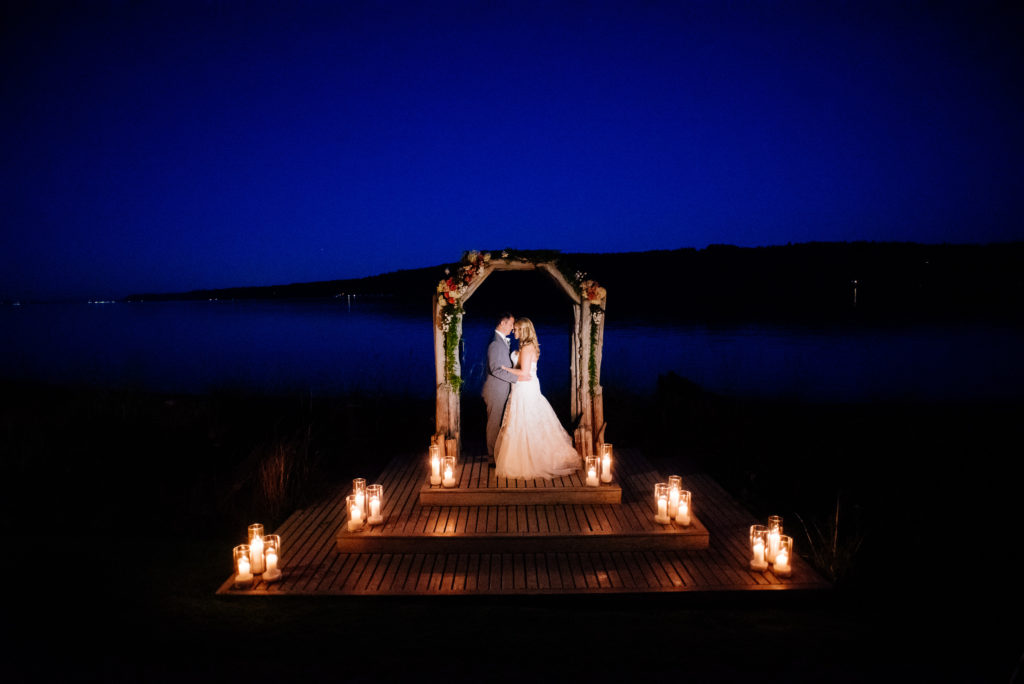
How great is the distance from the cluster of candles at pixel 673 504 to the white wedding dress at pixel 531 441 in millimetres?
1398

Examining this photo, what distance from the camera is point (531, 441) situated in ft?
24.3

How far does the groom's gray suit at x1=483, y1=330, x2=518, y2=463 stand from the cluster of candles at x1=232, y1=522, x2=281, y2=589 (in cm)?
313

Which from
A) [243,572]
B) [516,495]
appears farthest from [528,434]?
[243,572]

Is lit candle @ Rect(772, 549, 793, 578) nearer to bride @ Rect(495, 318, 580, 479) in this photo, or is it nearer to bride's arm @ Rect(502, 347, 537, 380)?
bride @ Rect(495, 318, 580, 479)

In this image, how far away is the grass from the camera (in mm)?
4273

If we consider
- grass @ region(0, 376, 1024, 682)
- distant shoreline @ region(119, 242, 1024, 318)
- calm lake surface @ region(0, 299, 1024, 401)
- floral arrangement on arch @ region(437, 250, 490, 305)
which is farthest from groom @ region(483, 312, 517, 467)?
distant shoreline @ region(119, 242, 1024, 318)

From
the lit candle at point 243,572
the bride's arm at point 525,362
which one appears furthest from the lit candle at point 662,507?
the lit candle at point 243,572

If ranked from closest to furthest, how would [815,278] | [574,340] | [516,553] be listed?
[516,553], [574,340], [815,278]

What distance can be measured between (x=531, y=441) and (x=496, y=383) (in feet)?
3.06

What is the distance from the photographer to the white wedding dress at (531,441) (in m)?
7.37

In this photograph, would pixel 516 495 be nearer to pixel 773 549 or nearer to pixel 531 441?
pixel 531 441

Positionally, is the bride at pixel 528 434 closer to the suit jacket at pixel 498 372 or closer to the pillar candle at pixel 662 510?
the suit jacket at pixel 498 372

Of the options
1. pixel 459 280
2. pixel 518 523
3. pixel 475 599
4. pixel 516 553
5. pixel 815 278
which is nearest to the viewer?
pixel 475 599

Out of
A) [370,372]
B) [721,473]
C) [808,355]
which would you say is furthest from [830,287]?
[721,473]
